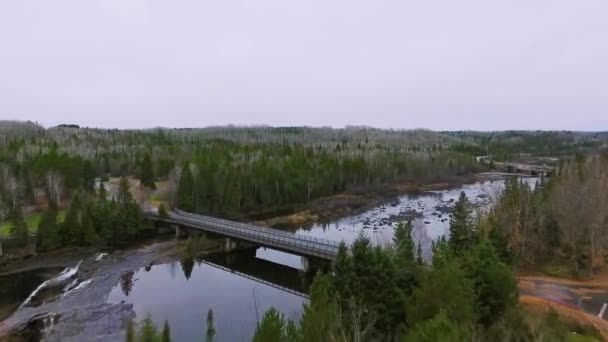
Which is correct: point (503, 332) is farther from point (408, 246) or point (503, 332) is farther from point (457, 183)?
point (457, 183)

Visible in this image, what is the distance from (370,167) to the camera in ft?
356

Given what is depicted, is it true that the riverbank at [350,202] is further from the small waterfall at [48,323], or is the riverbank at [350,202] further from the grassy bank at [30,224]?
the small waterfall at [48,323]

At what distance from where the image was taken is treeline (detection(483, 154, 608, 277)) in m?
36.5

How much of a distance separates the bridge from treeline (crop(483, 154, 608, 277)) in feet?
49.8

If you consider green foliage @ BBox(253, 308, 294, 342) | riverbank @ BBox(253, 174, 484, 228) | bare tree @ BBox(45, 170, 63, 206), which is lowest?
riverbank @ BBox(253, 174, 484, 228)

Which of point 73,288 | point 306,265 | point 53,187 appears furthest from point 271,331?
point 53,187

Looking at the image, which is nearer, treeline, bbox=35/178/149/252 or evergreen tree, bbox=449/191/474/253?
evergreen tree, bbox=449/191/474/253

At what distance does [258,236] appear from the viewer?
46.7m

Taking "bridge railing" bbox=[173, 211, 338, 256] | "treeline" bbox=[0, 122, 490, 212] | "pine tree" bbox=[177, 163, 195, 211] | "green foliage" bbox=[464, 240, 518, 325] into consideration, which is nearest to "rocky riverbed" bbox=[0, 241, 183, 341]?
"bridge railing" bbox=[173, 211, 338, 256]

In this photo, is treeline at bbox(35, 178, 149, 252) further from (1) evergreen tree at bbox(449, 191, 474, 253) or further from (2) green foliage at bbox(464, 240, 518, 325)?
(2) green foliage at bbox(464, 240, 518, 325)

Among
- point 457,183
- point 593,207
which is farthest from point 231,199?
point 457,183

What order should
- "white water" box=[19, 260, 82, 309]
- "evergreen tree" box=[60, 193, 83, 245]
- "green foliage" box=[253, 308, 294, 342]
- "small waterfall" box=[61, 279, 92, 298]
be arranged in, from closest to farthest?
"green foliage" box=[253, 308, 294, 342]
"white water" box=[19, 260, 82, 309]
"small waterfall" box=[61, 279, 92, 298]
"evergreen tree" box=[60, 193, 83, 245]

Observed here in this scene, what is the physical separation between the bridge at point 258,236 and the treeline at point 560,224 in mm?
15186

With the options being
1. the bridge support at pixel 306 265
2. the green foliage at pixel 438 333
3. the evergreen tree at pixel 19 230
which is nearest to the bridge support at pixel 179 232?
the evergreen tree at pixel 19 230
